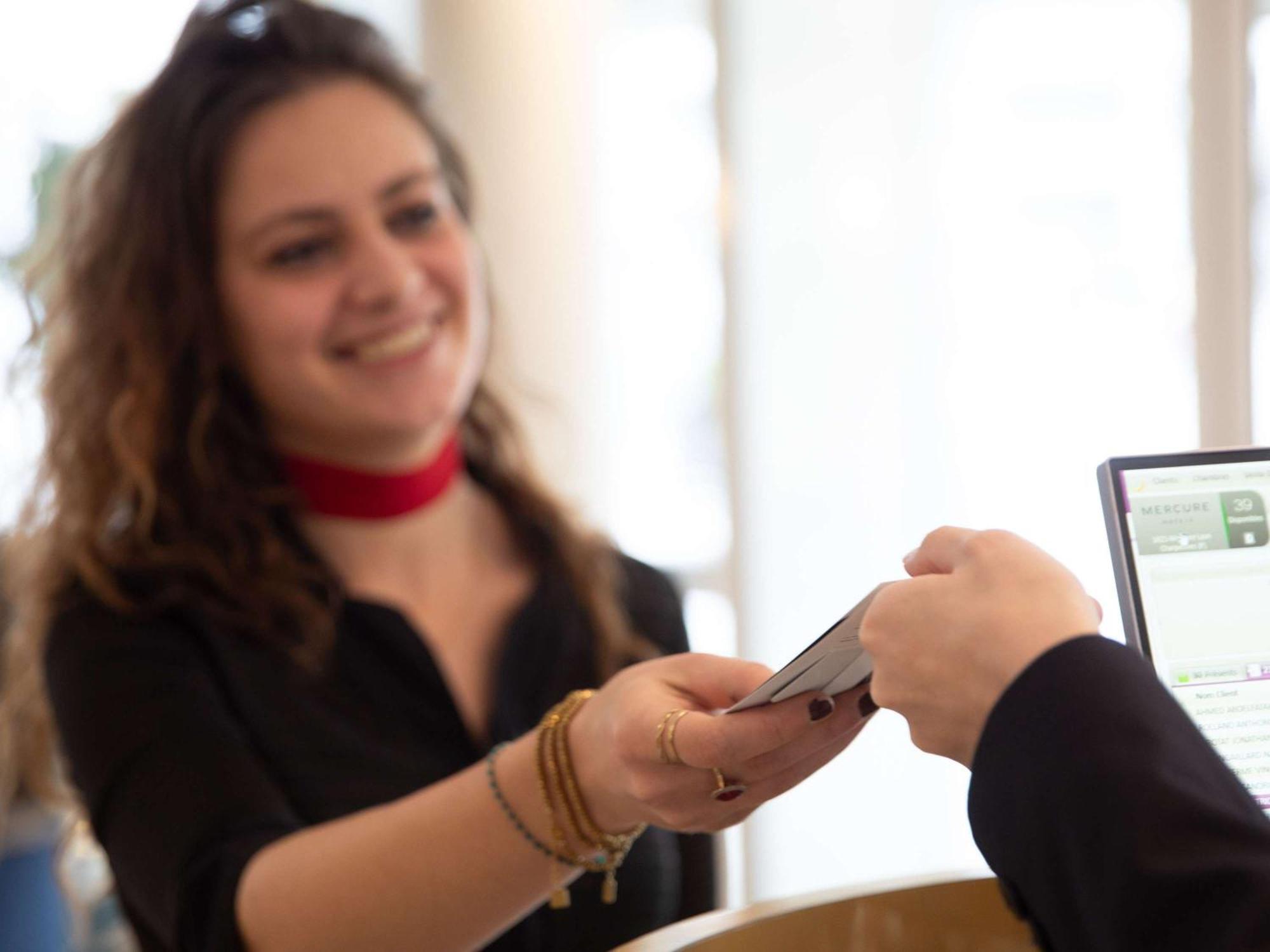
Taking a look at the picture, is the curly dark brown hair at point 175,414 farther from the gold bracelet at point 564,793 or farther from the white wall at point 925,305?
the white wall at point 925,305

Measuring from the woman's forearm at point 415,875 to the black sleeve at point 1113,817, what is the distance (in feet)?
1.53

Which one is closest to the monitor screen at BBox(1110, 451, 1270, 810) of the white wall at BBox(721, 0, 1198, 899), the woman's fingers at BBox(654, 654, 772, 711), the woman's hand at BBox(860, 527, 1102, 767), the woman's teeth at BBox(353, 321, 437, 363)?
the woman's hand at BBox(860, 527, 1102, 767)

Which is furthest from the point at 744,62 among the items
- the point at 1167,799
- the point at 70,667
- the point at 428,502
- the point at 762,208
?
the point at 1167,799

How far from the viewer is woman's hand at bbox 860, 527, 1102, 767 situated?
1.73 ft

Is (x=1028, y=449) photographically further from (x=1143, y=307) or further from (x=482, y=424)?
(x=482, y=424)

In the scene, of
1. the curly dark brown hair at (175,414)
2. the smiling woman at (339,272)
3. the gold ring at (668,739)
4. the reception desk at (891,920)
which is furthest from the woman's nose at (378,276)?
the reception desk at (891,920)

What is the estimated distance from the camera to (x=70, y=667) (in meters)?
1.23

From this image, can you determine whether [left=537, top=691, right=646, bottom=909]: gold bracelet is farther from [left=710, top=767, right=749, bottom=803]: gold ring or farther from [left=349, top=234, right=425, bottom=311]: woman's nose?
[left=349, top=234, right=425, bottom=311]: woman's nose

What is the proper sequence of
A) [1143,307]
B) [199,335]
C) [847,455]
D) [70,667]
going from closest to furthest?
[70,667]
[199,335]
[1143,307]
[847,455]

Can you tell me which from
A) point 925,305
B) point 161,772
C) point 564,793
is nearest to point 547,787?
point 564,793

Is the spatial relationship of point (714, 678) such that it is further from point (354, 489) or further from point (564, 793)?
point (354, 489)

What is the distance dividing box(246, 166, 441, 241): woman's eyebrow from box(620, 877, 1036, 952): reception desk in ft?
2.88

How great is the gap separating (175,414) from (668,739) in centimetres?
89

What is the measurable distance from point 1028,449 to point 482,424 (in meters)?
0.96
